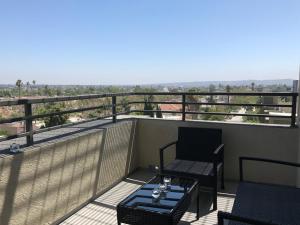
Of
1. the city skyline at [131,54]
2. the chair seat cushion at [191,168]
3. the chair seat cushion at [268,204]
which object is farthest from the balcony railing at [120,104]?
the city skyline at [131,54]

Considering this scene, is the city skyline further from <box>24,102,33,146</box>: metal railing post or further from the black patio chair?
<box>24,102,33,146</box>: metal railing post

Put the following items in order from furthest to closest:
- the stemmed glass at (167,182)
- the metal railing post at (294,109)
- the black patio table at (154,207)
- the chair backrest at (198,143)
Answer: the chair backrest at (198,143), the metal railing post at (294,109), the stemmed glass at (167,182), the black patio table at (154,207)

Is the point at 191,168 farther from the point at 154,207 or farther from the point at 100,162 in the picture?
the point at 154,207

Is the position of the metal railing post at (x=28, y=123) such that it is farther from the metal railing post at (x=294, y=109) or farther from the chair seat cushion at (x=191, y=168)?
the metal railing post at (x=294, y=109)

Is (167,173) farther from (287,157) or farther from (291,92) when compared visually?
(291,92)

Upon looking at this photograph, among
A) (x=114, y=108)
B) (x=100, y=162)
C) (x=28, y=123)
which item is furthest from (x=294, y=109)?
(x=28, y=123)

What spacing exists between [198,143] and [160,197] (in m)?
1.68

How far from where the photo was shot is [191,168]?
3.73 metres

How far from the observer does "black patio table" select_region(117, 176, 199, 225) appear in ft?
7.80

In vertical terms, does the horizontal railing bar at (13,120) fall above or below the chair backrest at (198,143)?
above

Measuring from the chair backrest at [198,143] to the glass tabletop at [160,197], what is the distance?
1027 millimetres

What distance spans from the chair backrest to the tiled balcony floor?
531 mm

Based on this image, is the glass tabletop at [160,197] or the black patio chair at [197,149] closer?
the glass tabletop at [160,197]

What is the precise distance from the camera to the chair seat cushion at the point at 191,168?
140 inches
